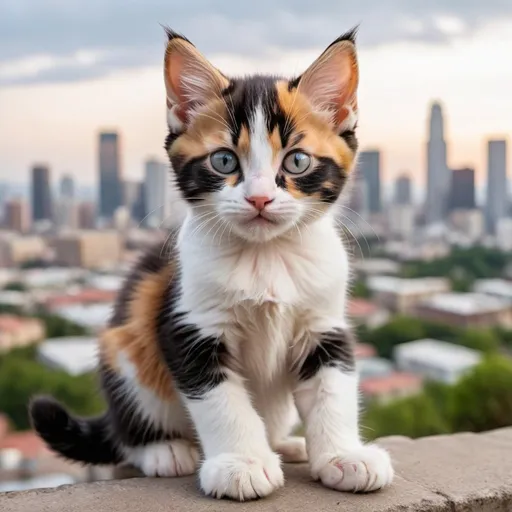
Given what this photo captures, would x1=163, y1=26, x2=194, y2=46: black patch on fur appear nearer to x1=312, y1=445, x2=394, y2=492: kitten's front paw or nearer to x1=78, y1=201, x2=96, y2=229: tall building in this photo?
x1=312, y1=445, x2=394, y2=492: kitten's front paw

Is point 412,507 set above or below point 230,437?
below

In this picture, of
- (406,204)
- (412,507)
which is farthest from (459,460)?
(406,204)

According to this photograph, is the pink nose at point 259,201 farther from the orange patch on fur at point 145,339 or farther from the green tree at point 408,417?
the green tree at point 408,417

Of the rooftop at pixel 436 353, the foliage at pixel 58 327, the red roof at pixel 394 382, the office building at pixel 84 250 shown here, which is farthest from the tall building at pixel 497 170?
the foliage at pixel 58 327

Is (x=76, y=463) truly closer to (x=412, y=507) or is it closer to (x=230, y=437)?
(x=230, y=437)

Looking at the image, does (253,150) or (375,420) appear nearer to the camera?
(253,150)

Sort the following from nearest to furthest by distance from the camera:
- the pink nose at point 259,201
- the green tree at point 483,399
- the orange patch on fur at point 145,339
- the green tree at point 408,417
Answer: the pink nose at point 259,201 < the orange patch on fur at point 145,339 < the green tree at point 483,399 < the green tree at point 408,417

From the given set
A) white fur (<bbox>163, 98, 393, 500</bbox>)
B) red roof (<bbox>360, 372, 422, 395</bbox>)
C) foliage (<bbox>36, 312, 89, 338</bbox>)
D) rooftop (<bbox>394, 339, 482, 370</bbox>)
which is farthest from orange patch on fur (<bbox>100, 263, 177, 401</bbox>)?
foliage (<bbox>36, 312, 89, 338</bbox>)
